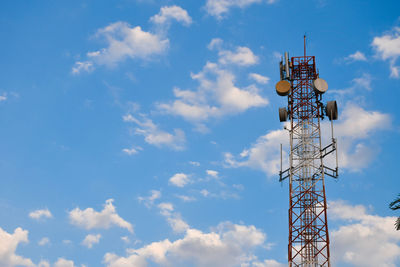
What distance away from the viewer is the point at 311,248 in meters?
56.5

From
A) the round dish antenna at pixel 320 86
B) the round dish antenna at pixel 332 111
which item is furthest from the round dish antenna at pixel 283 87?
the round dish antenna at pixel 332 111

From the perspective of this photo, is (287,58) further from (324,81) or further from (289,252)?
(289,252)

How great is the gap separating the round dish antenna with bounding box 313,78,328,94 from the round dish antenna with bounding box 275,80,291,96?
3190mm

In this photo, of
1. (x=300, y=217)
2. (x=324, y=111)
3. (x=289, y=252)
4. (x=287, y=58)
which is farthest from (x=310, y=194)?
(x=287, y=58)

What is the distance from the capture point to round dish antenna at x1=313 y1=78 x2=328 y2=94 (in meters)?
62.3

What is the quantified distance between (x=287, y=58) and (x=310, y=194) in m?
17.7

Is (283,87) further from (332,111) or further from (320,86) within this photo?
(332,111)

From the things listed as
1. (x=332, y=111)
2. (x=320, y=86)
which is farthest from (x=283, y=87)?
(x=332, y=111)

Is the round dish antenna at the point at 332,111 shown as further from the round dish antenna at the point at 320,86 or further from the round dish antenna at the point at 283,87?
the round dish antenna at the point at 283,87

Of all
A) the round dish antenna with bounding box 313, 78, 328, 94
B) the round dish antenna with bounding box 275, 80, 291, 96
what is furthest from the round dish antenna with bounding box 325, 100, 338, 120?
the round dish antenna with bounding box 275, 80, 291, 96

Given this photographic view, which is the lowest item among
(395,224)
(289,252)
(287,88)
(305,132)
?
(395,224)

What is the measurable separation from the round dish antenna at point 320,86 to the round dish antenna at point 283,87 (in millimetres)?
3190

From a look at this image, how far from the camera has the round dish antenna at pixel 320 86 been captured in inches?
2454

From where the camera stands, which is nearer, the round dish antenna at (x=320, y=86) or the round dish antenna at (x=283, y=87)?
the round dish antenna at (x=320, y=86)
